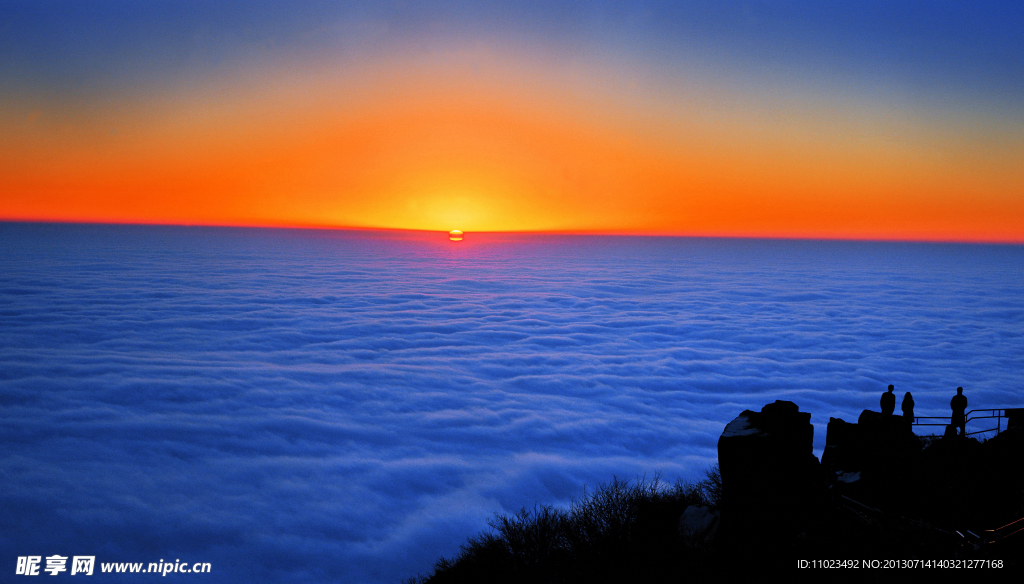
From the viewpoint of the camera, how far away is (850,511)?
7250 mm

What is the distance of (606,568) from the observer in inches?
363

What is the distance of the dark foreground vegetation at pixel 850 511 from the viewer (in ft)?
21.1

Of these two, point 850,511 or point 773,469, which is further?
point 850,511

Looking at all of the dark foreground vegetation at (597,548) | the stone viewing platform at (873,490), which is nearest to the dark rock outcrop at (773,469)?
the stone viewing platform at (873,490)

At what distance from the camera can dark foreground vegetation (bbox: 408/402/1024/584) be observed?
6.44m

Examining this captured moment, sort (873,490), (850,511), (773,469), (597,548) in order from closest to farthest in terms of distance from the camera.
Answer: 1. (773,469)
2. (850,511)
3. (873,490)
4. (597,548)

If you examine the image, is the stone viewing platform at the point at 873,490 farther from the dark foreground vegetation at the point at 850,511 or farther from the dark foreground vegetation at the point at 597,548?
the dark foreground vegetation at the point at 597,548

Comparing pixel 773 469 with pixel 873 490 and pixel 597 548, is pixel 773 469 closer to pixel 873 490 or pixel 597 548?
pixel 873 490

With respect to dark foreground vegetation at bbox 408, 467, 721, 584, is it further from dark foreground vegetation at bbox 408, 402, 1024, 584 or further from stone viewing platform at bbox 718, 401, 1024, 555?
stone viewing platform at bbox 718, 401, 1024, 555

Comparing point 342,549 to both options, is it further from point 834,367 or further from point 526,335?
point 834,367

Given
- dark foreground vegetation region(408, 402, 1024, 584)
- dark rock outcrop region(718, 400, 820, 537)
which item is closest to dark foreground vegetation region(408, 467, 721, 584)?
dark foreground vegetation region(408, 402, 1024, 584)

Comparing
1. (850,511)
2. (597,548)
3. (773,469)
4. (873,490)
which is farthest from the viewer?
(597,548)

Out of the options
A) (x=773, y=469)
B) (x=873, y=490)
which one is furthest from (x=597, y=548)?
(x=873, y=490)

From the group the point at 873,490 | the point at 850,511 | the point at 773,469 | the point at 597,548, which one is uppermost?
the point at 773,469
